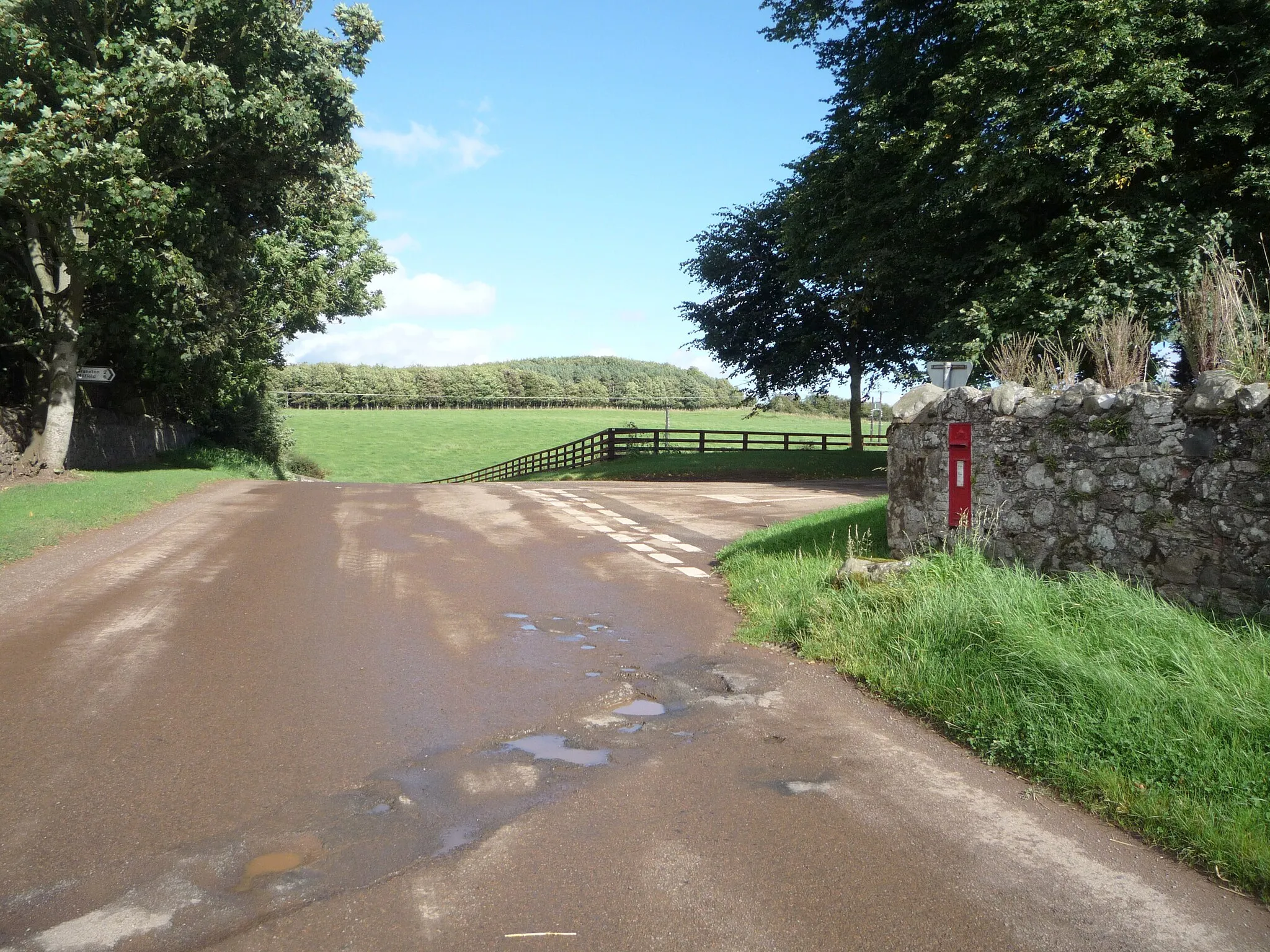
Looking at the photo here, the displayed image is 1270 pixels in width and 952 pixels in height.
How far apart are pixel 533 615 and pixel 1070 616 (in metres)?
4.40

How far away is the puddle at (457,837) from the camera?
358cm

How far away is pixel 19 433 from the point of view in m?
19.0

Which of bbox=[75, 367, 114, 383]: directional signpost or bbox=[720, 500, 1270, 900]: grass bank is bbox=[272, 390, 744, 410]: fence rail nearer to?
bbox=[75, 367, 114, 383]: directional signpost

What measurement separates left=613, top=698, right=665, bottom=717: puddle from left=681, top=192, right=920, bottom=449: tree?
2751 centimetres

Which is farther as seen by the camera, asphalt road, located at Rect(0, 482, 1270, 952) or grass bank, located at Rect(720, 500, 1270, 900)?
grass bank, located at Rect(720, 500, 1270, 900)

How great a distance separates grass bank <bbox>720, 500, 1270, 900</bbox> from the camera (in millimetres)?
3785

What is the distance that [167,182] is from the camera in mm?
19312

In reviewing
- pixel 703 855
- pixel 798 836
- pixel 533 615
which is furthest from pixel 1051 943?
pixel 533 615

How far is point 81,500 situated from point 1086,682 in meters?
15.1

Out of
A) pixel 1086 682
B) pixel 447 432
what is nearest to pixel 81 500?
pixel 1086 682

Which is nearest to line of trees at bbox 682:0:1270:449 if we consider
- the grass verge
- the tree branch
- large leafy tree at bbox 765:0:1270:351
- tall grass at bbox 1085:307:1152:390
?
large leafy tree at bbox 765:0:1270:351

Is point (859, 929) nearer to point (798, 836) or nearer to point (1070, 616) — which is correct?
point (798, 836)

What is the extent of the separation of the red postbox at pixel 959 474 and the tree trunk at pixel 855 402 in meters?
26.3

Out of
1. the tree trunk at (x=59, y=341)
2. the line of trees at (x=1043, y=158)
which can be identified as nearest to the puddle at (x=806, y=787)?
the line of trees at (x=1043, y=158)
